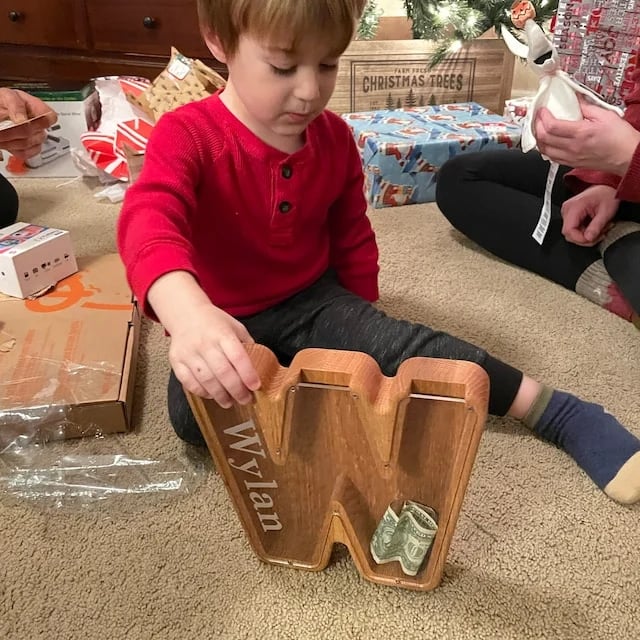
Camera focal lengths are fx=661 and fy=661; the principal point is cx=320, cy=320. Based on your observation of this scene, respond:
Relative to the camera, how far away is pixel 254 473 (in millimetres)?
600

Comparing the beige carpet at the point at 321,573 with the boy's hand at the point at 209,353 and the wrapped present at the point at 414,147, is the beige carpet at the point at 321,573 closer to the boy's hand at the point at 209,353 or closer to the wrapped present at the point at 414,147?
the boy's hand at the point at 209,353

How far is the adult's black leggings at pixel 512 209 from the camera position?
1105mm

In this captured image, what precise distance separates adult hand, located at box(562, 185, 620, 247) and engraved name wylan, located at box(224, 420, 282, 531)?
0.70m

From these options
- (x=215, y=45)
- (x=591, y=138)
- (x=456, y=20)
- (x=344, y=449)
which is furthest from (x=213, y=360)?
(x=456, y=20)

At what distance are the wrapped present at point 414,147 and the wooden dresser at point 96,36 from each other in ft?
1.96

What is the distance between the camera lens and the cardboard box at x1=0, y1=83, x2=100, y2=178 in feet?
5.23

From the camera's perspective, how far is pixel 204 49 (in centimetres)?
176

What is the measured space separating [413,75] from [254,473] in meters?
1.37

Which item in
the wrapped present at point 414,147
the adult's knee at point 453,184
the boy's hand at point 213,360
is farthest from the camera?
the wrapped present at point 414,147

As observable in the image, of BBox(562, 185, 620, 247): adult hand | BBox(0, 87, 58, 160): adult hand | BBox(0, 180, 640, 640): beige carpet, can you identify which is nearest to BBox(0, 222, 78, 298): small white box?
BBox(0, 87, 58, 160): adult hand

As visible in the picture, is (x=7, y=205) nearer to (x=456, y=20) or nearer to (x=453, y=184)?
(x=453, y=184)

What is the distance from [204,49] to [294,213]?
121cm

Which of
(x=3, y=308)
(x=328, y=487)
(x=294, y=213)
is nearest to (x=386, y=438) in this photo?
(x=328, y=487)

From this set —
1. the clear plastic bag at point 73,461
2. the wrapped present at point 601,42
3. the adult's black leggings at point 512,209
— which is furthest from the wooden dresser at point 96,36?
the clear plastic bag at point 73,461
